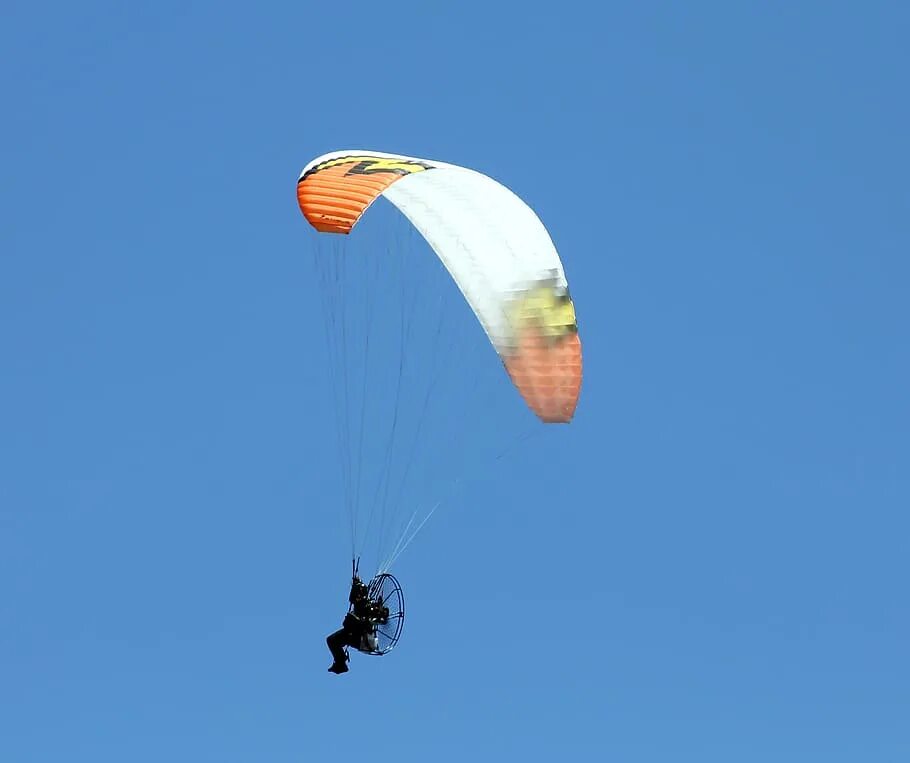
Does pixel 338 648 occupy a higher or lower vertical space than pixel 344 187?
lower

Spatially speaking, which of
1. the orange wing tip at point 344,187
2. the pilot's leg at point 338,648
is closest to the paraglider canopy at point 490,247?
the orange wing tip at point 344,187

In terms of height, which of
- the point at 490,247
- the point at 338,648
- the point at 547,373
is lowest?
the point at 338,648

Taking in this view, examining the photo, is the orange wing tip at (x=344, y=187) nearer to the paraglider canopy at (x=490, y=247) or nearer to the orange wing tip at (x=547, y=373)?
the paraglider canopy at (x=490, y=247)

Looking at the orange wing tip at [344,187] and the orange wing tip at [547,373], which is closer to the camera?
the orange wing tip at [344,187]

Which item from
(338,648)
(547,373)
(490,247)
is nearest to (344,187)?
(490,247)

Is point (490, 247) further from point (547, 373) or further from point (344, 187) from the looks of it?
point (344, 187)

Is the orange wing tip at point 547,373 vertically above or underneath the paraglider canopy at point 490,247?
underneath

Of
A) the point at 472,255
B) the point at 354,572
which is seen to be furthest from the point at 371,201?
the point at 354,572

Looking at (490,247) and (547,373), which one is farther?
(490,247)

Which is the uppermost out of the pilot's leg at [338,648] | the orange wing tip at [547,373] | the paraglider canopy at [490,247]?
the paraglider canopy at [490,247]

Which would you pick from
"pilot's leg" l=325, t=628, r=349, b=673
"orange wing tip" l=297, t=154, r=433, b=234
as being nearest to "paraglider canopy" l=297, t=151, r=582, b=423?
"orange wing tip" l=297, t=154, r=433, b=234

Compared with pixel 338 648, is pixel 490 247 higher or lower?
higher

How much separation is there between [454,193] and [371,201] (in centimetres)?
261

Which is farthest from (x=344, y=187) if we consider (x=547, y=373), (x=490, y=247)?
(x=547, y=373)
